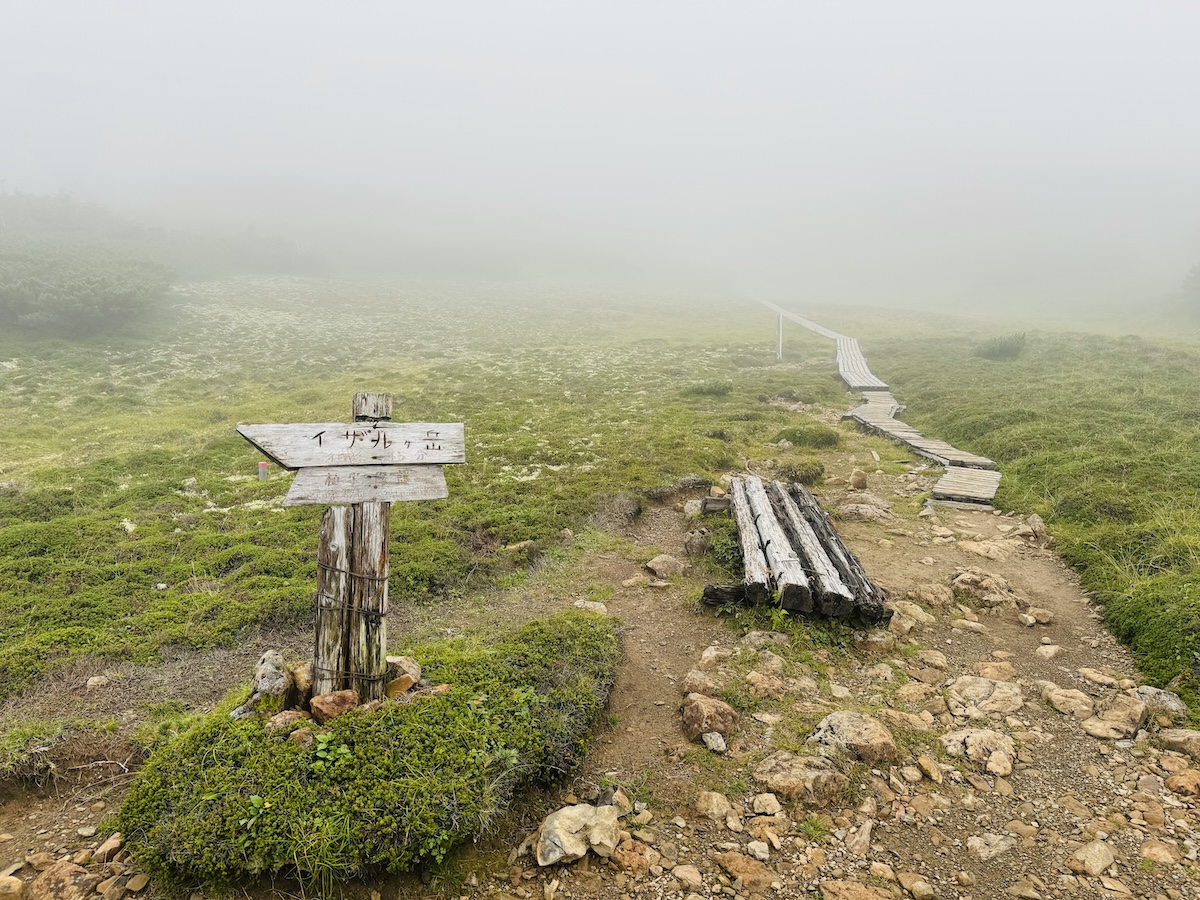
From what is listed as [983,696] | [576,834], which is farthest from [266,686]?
[983,696]

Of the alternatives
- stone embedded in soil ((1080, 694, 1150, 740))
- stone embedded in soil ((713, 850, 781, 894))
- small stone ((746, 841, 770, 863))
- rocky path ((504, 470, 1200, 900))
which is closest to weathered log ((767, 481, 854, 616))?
rocky path ((504, 470, 1200, 900))

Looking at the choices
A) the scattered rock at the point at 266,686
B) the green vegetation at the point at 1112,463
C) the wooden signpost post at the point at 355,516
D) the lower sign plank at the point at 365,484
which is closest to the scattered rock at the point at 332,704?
the wooden signpost post at the point at 355,516

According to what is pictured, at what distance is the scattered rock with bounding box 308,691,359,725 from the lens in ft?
15.6

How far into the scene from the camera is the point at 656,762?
16.7ft

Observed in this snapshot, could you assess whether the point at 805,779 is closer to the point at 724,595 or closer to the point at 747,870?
the point at 747,870

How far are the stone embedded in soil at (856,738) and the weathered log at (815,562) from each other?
1775mm

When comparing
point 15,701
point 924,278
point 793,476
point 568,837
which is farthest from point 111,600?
point 924,278

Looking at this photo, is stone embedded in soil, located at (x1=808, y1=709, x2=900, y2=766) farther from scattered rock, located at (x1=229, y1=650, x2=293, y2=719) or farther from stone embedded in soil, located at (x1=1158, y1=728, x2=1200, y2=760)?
scattered rock, located at (x1=229, y1=650, x2=293, y2=719)

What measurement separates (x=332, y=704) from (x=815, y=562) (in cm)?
605

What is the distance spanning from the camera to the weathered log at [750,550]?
740cm

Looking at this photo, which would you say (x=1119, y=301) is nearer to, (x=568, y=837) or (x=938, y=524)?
(x=938, y=524)

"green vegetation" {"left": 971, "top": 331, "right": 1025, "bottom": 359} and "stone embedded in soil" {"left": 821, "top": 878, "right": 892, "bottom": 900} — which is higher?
"green vegetation" {"left": 971, "top": 331, "right": 1025, "bottom": 359}

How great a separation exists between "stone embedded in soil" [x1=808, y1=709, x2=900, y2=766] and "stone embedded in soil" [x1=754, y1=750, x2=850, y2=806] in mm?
256

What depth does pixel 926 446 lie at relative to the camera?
49.1ft
